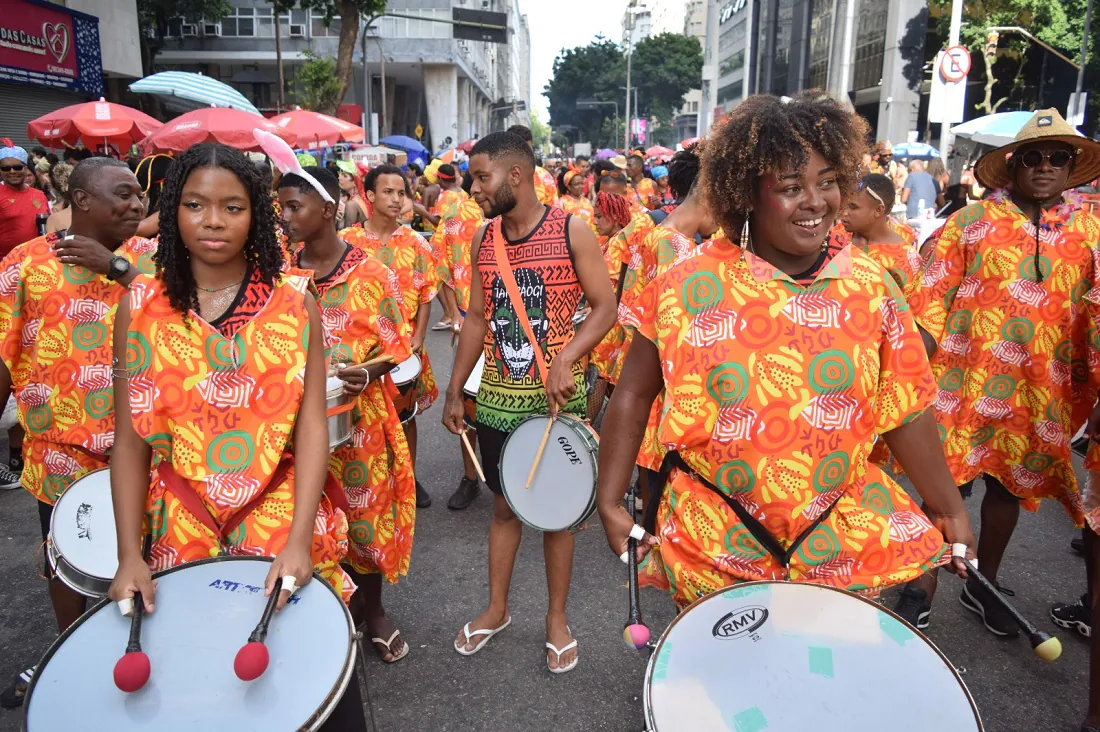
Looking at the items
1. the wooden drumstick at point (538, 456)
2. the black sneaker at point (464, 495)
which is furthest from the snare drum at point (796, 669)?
the black sneaker at point (464, 495)

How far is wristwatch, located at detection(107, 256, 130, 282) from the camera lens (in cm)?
307

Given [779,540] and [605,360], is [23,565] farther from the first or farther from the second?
[779,540]

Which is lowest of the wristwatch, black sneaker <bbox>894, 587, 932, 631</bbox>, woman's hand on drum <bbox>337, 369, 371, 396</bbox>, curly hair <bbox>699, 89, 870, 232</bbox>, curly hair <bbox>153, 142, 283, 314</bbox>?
black sneaker <bbox>894, 587, 932, 631</bbox>

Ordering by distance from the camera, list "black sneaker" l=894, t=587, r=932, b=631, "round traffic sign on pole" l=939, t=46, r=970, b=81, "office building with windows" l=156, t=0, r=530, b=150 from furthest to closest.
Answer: "office building with windows" l=156, t=0, r=530, b=150 < "round traffic sign on pole" l=939, t=46, r=970, b=81 < "black sneaker" l=894, t=587, r=932, b=631

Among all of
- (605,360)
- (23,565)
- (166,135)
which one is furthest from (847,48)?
(23,565)

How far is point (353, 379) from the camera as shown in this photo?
3.13m

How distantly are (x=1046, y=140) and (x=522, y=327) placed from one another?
2.35 metres

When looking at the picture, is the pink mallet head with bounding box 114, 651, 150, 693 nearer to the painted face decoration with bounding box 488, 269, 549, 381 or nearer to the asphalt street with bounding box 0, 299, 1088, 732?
the asphalt street with bounding box 0, 299, 1088, 732

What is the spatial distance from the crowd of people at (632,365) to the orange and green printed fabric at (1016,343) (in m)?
0.01

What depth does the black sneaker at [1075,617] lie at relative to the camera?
12.4 ft

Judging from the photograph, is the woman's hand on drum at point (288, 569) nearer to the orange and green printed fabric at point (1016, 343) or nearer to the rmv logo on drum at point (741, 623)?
the rmv logo on drum at point (741, 623)

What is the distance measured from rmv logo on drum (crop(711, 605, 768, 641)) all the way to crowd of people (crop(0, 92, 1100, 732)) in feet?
0.70

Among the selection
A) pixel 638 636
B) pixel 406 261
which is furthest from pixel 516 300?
pixel 406 261

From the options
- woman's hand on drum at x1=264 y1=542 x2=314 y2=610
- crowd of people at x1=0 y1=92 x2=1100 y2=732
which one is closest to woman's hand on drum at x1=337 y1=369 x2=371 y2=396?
crowd of people at x1=0 y1=92 x2=1100 y2=732
